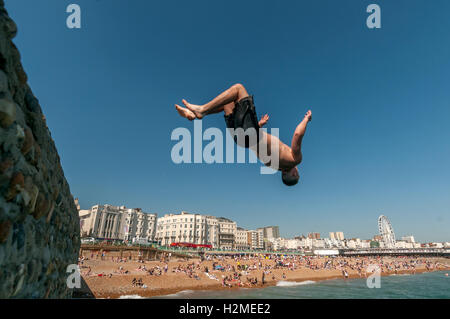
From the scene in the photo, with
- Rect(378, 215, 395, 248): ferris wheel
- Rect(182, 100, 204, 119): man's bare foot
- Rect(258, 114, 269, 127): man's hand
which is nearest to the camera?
Rect(182, 100, 204, 119): man's bare foot

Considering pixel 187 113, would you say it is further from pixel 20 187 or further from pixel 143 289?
pixel 143 289

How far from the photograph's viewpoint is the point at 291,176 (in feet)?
12.4

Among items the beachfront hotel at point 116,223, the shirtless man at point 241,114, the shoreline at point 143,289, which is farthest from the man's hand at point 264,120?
the beachfront hotel at point 116,223

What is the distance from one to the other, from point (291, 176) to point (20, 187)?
3346 millimetres

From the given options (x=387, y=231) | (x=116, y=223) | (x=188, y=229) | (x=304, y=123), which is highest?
(x=304, y=123)

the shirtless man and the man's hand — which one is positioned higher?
the man's hand

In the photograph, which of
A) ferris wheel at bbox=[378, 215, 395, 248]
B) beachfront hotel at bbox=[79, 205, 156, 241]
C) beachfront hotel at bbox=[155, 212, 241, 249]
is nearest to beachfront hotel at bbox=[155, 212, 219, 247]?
beachfront hotel at bbox=[155, 212, 241, 249]

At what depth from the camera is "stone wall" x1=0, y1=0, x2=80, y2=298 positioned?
196 cm

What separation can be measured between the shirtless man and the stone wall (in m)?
1.79

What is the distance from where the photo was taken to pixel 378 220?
128 m

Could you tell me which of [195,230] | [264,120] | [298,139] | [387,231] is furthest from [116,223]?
[387,231]

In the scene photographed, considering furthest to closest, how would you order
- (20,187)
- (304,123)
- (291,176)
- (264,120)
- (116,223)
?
(116,223)
(264,120)
(291,176)
(304,123)
(20,187)

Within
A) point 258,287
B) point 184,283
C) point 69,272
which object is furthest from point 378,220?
point 69,272

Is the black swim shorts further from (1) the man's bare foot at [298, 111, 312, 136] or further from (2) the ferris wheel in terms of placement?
(2) the ferris wheel
